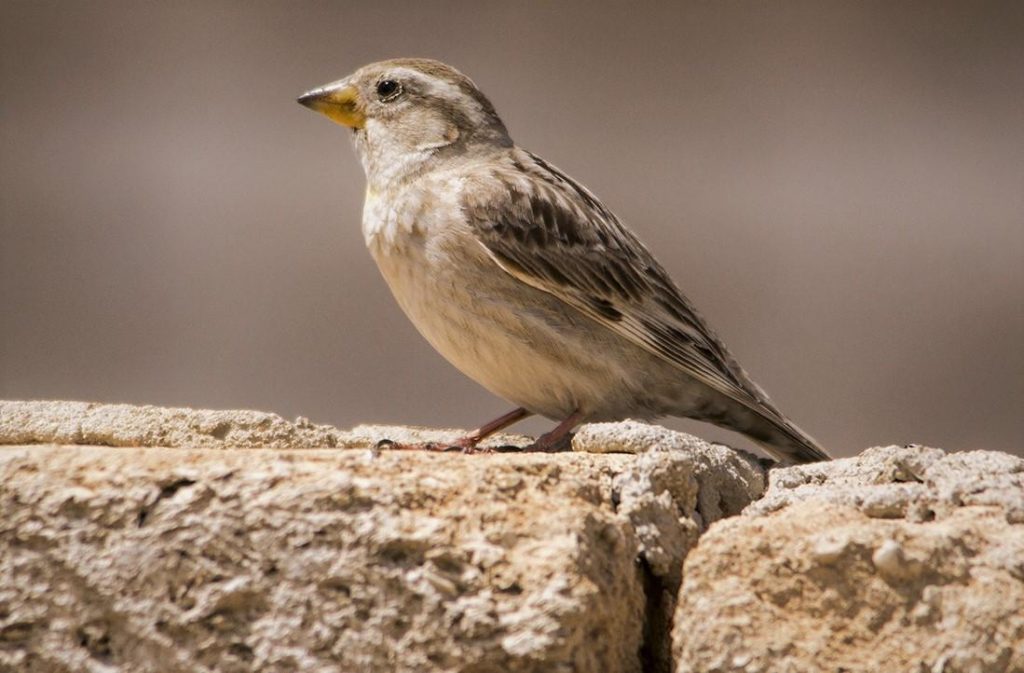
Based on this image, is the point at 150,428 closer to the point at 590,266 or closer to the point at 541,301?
the point at 541,301

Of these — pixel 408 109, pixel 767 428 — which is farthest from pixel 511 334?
pixel 408 109

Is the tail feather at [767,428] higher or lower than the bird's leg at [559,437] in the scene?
higher

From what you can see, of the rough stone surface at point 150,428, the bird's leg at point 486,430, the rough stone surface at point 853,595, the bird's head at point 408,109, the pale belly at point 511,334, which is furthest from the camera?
the bird's head at point 408,109

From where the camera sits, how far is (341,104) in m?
3.31

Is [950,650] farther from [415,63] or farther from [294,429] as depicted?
[415,63]

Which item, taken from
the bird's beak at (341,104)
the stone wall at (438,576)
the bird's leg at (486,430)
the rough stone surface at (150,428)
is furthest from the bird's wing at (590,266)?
the stone wall at (438,576)

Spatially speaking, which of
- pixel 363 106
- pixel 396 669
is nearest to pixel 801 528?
pixel 396 669

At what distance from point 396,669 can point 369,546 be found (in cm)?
15

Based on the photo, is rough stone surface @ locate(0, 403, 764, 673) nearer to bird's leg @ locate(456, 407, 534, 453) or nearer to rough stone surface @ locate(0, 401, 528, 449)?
rough stone surface @ locate(0, 401, 528, 449)

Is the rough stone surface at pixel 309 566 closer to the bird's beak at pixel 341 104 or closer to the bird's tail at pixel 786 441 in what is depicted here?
the bird's tail at pixel 786 441

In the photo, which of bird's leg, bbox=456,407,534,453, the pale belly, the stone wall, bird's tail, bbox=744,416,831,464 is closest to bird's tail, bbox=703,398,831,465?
bird's tail, bbox=744,416,831,464

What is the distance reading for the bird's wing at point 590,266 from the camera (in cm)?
291

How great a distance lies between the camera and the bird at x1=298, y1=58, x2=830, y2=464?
2.85 m

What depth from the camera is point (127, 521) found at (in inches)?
68.4
